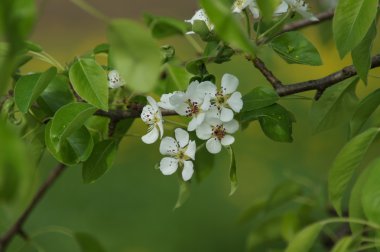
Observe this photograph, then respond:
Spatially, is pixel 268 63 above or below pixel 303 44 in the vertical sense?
below

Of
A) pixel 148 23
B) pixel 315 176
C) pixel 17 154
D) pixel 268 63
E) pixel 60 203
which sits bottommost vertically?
pixel 60 203

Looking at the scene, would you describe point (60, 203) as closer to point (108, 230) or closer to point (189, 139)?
point (108, 230)

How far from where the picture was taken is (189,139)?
1034 mm

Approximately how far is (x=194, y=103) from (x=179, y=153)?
0.09m

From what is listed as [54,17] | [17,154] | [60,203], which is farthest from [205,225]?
[54,17]

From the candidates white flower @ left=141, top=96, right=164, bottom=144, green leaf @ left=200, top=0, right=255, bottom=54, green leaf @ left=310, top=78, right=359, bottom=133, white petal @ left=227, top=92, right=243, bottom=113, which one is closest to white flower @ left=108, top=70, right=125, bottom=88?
white flower @ left=141, top=96, right=164, bottom=144

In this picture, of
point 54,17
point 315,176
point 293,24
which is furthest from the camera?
point 54,17

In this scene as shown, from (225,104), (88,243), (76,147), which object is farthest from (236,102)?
(88,243)

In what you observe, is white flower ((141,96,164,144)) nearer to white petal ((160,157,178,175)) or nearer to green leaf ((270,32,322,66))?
white petal ((160,157,178,175))

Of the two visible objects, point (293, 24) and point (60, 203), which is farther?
point (60, 203)

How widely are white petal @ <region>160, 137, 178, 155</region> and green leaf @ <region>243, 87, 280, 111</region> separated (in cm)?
10

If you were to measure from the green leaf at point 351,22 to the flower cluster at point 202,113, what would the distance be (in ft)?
0.46

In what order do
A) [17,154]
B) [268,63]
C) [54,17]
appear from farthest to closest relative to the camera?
[54,17] < [268,63] < [17,154]

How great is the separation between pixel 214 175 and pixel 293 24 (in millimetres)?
1184
